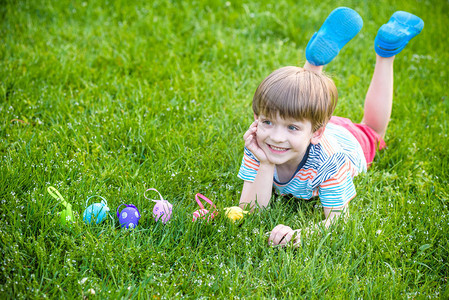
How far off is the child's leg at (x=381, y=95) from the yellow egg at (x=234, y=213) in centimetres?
150

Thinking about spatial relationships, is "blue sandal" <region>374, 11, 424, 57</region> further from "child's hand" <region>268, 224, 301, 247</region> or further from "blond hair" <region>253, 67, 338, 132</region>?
"child's hand" <region>268, 224, 301, 247</region>

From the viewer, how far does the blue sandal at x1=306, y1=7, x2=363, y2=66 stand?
10.3 ft

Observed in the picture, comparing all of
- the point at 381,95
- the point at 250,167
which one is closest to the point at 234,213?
the point at 250,167

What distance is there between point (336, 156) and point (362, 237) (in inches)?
20.4

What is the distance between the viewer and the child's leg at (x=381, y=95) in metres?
3.65

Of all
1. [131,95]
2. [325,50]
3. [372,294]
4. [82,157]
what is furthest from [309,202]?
[131,95]

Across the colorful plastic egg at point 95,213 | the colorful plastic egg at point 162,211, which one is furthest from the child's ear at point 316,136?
the colorful plastic egg at point 95,213

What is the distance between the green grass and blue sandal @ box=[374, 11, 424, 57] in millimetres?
821

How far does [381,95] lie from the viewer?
3656 millimetres

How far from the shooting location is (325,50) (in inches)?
124

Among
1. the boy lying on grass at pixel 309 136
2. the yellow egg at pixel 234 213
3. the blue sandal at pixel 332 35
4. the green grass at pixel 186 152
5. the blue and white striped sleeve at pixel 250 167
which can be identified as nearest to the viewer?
the green grass at pixel 186 152

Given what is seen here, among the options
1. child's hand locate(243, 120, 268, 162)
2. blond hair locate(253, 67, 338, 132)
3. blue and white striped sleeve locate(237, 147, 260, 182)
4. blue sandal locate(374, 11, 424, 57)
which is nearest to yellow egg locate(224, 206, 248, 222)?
blue and white striped sleeve locate(237, 147, 260, 182)

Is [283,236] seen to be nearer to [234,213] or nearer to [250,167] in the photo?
[234,213]

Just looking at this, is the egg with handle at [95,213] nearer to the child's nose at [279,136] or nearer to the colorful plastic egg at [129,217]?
the colorful plastic egg at [129,217]
